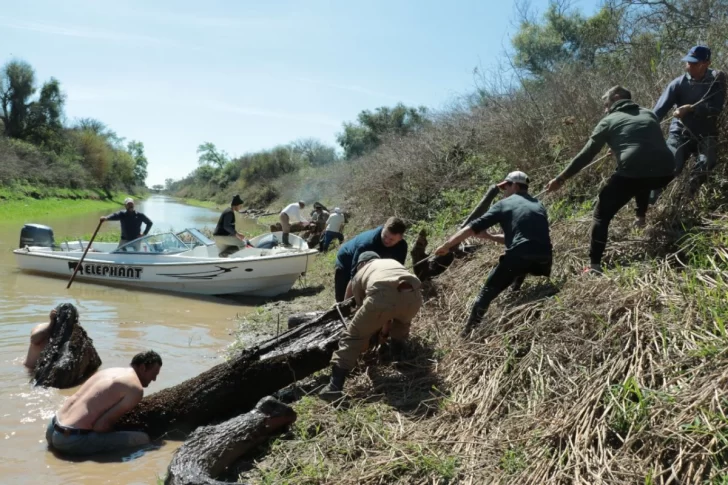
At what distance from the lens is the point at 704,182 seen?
18.8 feet

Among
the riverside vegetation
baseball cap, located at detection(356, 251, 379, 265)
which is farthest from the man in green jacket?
baseball cap, located at detection(356, 251, 379, 265)

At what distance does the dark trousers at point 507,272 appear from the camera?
16.8 feet

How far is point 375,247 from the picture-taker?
6.09m

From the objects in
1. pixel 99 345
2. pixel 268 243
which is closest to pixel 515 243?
pixel 99 345

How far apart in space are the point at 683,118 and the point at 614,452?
396 centimetres

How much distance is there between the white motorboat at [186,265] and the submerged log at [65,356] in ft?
14.8

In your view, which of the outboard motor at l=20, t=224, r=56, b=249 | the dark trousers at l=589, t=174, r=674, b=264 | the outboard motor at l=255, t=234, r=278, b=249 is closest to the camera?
the dark trousers at l=589, t=174, r=674, b=264

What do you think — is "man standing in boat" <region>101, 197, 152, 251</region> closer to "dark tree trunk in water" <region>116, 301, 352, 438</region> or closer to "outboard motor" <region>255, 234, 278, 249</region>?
"outboard motor" <region>255, 234, 278, 249</region>

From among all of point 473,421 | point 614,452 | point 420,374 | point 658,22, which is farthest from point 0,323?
point 658,22

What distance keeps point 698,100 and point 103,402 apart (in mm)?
6442

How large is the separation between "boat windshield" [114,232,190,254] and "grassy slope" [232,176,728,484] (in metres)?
7.61

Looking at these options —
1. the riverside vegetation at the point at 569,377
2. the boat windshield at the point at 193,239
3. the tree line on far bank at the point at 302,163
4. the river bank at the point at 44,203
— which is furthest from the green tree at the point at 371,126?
the riverside vegetation at the point at 569,377

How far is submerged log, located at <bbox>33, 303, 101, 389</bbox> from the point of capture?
6355 millimetres

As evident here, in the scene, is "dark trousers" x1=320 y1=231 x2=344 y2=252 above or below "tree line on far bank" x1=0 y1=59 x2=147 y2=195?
below
